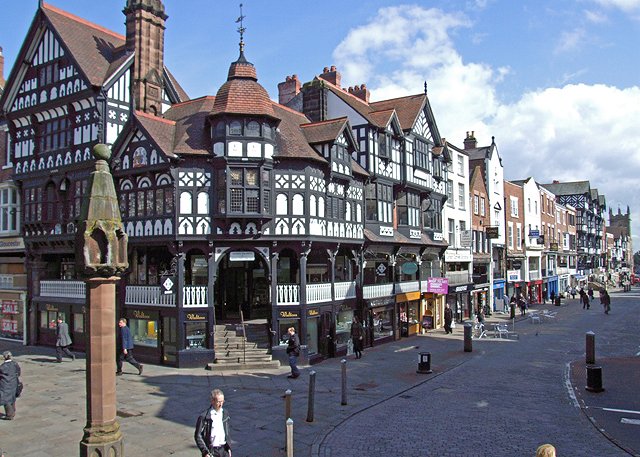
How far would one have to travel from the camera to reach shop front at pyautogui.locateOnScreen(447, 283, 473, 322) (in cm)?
3772

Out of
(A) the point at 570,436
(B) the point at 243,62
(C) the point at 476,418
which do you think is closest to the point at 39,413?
(C) the point at 476,418

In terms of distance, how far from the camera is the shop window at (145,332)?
22469mm

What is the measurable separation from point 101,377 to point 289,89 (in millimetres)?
26726

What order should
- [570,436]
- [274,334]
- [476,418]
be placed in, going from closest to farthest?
[570,436]
[476,418]
[274,334]

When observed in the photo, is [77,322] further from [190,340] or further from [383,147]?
[383,147]

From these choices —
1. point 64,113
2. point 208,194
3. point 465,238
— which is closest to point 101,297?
point 208,194

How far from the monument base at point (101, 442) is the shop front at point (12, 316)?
75.4 feet

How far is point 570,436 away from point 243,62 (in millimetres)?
18185

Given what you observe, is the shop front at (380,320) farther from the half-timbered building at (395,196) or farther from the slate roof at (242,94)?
the slate roof at (242,94)

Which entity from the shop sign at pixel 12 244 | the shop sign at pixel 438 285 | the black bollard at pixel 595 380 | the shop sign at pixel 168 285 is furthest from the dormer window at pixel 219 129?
the shop sign at pixel 438 285

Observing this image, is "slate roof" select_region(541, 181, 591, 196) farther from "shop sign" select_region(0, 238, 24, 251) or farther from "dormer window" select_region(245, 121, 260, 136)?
"shop sign" select_region(0, 238, 24, 251)

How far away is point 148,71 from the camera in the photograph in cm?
2478

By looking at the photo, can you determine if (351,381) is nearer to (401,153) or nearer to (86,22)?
→ (401,153)

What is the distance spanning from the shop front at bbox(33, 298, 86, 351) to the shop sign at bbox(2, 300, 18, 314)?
2157 millimetres
